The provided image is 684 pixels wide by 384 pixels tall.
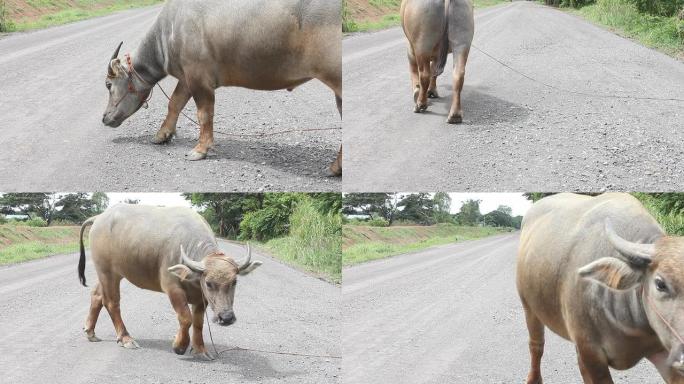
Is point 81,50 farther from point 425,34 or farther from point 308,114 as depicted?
point 425,34

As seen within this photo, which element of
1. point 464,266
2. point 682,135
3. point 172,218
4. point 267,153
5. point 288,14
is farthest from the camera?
point 464,266

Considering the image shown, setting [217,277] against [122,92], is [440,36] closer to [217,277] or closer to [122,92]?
[122,92]

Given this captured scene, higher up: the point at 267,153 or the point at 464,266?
the point at 267,153

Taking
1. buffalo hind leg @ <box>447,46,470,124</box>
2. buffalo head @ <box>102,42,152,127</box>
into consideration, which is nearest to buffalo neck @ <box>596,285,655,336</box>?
buffalo hind leg @ <box>447,46,470,124</box>

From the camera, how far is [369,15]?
18.2 m

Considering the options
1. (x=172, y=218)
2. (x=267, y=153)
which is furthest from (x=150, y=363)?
(x=267, y=153)

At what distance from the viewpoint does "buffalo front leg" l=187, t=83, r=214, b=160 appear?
7388mm

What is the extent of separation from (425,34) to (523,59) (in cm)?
610

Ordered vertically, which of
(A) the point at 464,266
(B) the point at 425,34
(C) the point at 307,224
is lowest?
(A) the point at 464,266

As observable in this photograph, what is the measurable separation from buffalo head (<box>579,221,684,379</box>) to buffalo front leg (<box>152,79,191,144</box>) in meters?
5.06

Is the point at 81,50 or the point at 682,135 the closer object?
the point at 682,135

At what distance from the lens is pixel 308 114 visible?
31.3 ft

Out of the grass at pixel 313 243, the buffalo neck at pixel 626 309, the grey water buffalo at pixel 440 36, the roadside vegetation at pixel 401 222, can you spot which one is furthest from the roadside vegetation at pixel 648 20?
the buffalo neck at pixel 626 309

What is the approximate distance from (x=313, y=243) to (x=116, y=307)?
6163 mm
